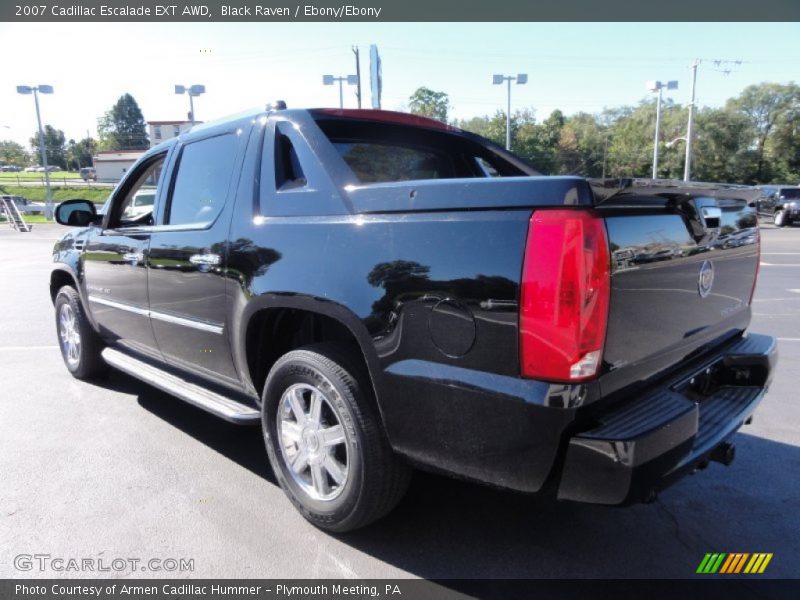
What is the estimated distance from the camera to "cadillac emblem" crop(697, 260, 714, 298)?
2.40 meters

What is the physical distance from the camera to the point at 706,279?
2.45 meters

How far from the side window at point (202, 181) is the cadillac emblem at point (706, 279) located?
7.76 feet

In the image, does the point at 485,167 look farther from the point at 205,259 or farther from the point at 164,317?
the point at 164,317

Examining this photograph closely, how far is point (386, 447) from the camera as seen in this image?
2.38 metres

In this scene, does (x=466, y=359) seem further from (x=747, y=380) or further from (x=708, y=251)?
(x=747, y=380)

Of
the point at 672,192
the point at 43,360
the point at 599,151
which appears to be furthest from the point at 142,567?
the point at 599,151

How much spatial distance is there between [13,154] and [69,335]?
145138 millimetres

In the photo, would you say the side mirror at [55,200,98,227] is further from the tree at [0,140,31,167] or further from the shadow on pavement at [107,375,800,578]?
the tree at [0,140,31,167]

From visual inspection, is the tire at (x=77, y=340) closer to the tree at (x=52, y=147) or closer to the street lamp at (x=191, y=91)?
the street lamp at (x=191, y=91)

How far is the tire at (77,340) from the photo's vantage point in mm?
4797

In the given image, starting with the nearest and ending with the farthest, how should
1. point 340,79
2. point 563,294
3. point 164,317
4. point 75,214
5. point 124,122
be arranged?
point 563,294 → point 164,317 → point 75,214 → point 340,79 → point 124,122

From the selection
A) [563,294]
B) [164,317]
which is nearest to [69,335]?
[164,317]

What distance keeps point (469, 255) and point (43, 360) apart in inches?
213

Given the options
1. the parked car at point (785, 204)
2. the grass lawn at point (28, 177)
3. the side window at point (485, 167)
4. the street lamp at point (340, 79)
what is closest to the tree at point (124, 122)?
the grass lawn at point (28, 177)
